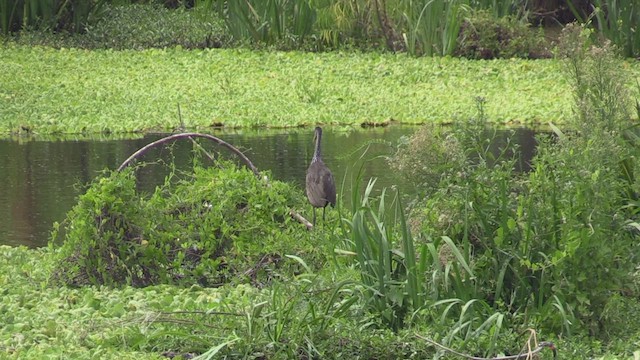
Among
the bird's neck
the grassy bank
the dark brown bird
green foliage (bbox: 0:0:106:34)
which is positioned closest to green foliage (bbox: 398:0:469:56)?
the grassy bank

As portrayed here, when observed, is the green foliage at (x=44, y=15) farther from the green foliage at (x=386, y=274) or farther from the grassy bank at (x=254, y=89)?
the green foliage at (x=386, y=274)

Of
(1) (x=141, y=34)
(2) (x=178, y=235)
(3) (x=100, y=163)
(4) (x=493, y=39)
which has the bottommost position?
(3) (x=100, y=163)

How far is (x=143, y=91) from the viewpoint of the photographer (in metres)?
15.6

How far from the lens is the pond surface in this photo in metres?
9.95

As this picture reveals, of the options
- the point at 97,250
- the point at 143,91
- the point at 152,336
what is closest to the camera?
the point at 152,336

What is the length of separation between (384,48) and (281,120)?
451cm

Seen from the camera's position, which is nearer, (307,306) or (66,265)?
(307,306)

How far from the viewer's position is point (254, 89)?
15711mm

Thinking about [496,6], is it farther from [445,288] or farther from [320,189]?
[445,288]

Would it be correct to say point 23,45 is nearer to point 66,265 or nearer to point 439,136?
point 66,265

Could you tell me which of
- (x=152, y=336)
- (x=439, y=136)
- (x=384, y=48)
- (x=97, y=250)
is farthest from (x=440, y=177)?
(x=384, y=48)

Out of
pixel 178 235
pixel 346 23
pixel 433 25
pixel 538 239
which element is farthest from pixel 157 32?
pixel 538 239

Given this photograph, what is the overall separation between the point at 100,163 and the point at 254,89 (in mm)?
4077

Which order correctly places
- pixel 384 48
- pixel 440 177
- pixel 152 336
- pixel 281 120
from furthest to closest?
1. pixel 384 48
2. pixel 281 120
3. pixel 440 177
4. pixel 152 336
